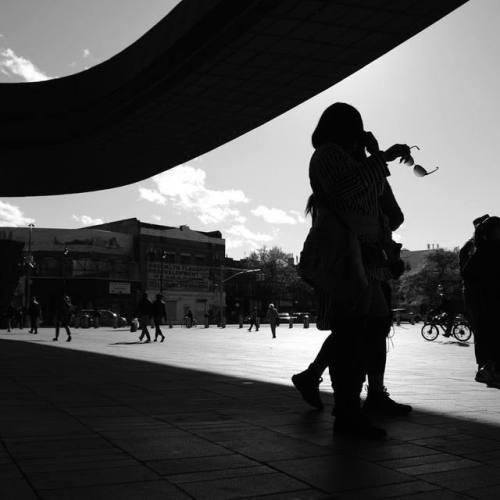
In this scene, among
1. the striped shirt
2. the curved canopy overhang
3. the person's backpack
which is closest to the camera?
the person's backpack

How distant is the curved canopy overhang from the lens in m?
11.7

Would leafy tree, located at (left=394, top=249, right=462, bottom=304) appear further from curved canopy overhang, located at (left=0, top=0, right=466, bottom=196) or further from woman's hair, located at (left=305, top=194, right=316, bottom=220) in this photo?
woman's hair, located at (left=305, top=194, right=316, bottom=220)

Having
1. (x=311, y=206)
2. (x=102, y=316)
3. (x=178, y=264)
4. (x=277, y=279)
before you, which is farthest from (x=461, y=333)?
(x=277, y=279)

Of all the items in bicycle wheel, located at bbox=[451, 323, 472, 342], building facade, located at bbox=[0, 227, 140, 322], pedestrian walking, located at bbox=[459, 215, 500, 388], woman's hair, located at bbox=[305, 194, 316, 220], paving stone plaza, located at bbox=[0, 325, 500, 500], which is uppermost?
building facade, located at bbox=[0, 227, 140, 322]

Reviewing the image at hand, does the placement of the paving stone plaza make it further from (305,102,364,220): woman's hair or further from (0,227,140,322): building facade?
(0,227,140,322): building facade

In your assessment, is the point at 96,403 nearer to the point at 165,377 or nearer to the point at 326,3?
the point at 165,377

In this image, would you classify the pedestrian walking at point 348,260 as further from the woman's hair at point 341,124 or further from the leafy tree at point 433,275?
the leafy tree at point 433,275

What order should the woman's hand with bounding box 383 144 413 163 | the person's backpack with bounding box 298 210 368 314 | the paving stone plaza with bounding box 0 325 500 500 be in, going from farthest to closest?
the woman's hand with bounding box 383 144 413 163
the person's backpack with bounding box 298 210 368 314
the paving stone plaza with bounding box 0 325 500 500

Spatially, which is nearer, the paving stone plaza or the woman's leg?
the paving stone plaza

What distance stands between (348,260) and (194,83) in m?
12.5

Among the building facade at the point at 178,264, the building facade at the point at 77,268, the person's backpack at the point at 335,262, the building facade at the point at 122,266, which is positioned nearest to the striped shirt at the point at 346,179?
the person's backpack at the point at 335,262

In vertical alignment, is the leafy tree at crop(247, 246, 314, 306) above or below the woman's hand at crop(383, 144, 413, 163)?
above

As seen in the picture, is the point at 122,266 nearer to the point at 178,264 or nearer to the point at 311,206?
the point at 178,264

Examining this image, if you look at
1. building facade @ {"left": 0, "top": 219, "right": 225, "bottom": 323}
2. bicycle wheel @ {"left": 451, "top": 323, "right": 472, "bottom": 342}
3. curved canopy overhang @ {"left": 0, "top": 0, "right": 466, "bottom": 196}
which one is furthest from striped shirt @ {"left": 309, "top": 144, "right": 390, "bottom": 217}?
building facade @ {"left": 0, "top": 219, "right": 225, "bottom": 323}
